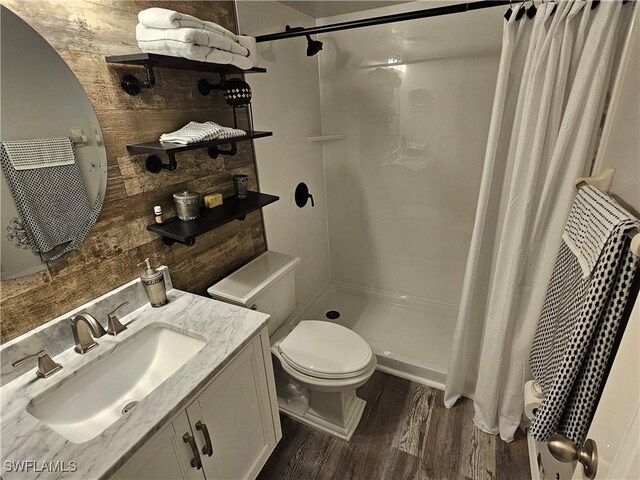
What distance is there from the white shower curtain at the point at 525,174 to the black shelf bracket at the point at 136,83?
1298mm

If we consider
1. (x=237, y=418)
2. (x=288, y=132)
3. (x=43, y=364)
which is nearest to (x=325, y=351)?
(x=237, y=418)

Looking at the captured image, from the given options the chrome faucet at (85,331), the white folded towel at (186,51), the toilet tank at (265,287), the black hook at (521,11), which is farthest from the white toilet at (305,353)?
the black hook at (521,11)

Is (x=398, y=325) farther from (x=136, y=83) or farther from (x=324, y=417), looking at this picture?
(x=136, y=83)

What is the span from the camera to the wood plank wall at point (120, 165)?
39.8 inches

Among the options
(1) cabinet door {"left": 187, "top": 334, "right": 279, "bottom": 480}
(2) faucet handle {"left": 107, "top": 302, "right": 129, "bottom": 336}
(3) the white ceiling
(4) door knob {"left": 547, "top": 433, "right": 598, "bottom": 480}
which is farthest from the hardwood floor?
(3) the white ceiling

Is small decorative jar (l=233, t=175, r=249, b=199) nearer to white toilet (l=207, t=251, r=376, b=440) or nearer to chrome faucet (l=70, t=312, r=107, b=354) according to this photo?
white toilet (l=207, t=251, r=376, b=440)

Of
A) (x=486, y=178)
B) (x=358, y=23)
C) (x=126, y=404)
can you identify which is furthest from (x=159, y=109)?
(x=486, y=178)

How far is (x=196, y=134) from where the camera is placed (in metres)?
1.26

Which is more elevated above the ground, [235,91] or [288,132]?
[235,91]

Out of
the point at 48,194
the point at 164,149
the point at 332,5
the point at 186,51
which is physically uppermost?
the point at 332,5

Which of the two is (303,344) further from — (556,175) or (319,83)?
(319,83)

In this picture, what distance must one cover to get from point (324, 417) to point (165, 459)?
1.00 metres

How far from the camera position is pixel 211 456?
42.8 inches

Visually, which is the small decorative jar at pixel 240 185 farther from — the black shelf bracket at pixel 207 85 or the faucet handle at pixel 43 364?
the faucet handle at pixel 43 364
